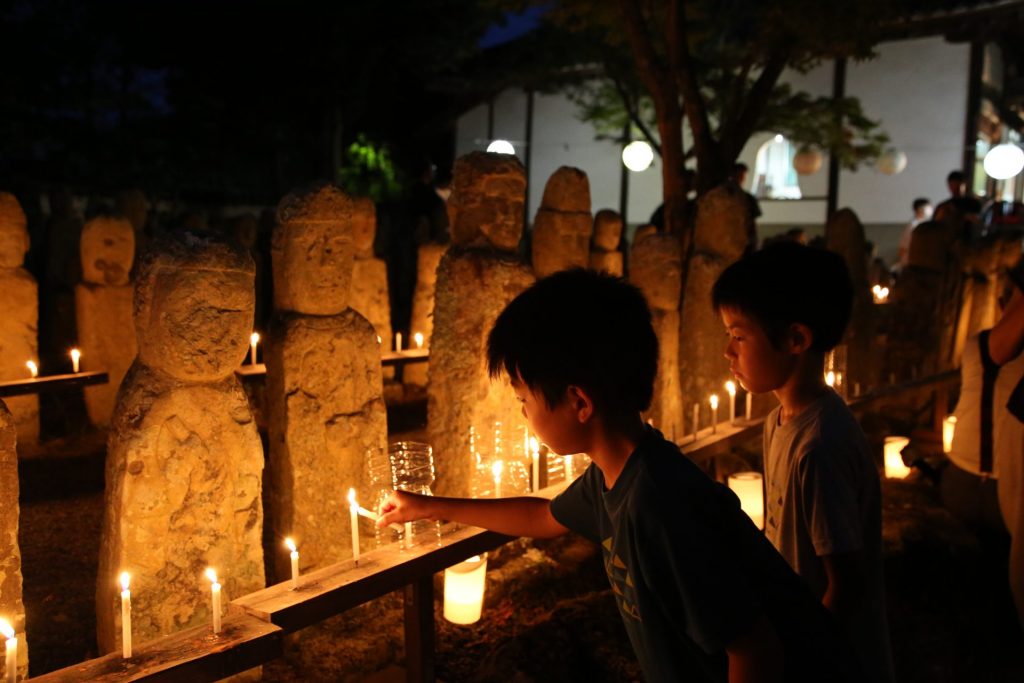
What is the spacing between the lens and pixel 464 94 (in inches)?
902

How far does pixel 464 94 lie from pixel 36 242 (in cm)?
1307

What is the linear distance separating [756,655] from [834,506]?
0.80 meters

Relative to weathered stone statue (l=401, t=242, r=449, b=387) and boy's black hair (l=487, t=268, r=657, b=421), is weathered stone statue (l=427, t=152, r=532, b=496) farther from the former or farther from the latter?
weathered stone statue (l=401, t=242, r=449, b=387)

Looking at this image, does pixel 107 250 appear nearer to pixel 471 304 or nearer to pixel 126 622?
pixel 471 304

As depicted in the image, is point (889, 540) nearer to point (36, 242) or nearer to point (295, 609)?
point (295, 609)

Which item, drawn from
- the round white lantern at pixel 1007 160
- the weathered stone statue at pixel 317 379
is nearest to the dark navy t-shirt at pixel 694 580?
the weathered stone statue at pixel 317 379

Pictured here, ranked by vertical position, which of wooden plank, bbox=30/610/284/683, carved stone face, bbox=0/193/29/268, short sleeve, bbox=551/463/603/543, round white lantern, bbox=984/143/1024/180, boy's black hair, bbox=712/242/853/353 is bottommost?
wooden plank, bbox=30/610/284/683

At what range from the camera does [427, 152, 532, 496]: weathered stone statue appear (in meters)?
4.81

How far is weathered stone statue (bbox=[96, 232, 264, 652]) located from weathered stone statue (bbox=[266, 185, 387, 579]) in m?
0.72

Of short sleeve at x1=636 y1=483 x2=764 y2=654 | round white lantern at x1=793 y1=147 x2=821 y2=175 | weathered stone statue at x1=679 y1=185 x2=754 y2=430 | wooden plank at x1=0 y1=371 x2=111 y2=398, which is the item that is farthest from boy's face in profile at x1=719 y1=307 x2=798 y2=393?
round white lantern at x1=793 y1=147 x2=821 y2=175

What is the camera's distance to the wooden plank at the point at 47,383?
229 inches

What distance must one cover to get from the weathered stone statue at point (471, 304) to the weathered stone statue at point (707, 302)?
7.63 feet

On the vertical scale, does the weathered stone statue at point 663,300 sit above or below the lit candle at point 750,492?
above

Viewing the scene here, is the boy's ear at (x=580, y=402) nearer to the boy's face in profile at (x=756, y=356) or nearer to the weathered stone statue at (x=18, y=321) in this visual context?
the boy's face in profile at (x=756, y=356)
